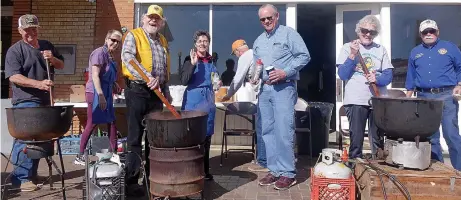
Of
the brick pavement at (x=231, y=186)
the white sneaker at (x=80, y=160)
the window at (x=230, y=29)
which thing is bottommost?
the brick pavement at (x=231, y=186)

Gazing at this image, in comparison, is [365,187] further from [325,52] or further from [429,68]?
[325,52]

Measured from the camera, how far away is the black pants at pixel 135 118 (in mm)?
3990

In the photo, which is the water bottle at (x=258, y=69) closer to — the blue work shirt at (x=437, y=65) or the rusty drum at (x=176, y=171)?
the rusty drum at (x=176, y=171)

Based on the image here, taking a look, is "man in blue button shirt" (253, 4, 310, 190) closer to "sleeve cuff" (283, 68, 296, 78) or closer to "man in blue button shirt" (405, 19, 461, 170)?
"sleeve cuff" (283, 68, 296, 78)

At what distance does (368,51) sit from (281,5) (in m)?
3.17

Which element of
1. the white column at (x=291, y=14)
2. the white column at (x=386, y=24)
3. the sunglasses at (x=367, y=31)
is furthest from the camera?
the white column at (x=291, y=14)

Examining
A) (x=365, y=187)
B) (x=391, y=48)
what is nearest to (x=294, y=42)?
(x=365, y=187)

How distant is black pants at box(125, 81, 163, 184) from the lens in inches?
157

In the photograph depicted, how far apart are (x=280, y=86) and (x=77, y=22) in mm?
4609

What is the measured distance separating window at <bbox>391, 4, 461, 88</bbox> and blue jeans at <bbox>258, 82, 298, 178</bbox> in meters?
3.57

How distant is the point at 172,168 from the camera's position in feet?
11.7

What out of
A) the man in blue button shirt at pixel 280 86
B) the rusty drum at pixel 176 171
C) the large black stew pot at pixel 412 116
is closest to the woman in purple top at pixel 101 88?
the rusty drum at pixel 176 171

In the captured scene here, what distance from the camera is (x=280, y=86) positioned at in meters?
4.30

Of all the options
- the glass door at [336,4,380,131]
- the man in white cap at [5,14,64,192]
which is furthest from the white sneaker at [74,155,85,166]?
the glass door at [336,4,380,131]
